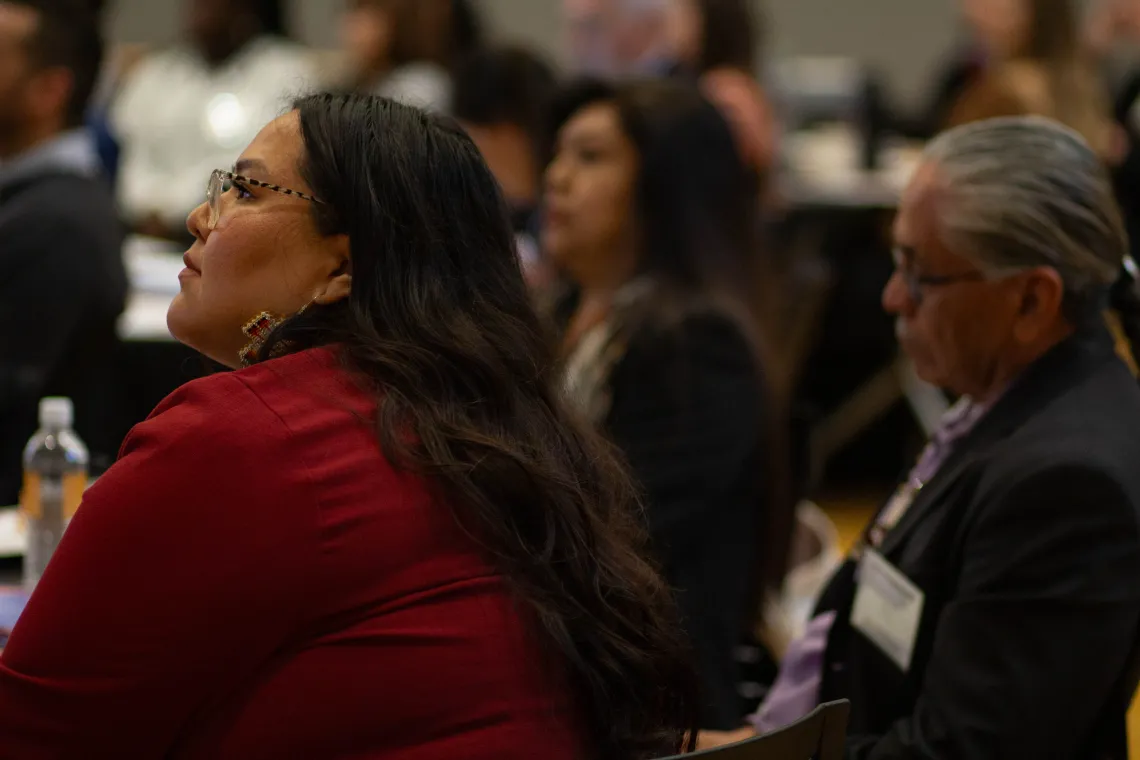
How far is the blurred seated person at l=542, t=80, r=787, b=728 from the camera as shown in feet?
8.13

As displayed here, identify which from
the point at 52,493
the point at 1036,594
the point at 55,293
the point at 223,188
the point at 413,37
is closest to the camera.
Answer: the point at 223,188

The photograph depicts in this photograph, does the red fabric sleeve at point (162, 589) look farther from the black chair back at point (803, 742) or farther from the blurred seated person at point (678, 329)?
the blurred seated person at point (678, 329)

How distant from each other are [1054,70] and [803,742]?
451 cm

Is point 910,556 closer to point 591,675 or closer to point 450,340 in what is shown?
point 591,675

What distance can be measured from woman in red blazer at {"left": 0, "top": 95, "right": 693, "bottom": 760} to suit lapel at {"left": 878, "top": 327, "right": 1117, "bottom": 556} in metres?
0.44

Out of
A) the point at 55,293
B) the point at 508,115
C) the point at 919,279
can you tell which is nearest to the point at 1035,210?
the point at 919,279

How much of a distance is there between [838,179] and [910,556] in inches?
209

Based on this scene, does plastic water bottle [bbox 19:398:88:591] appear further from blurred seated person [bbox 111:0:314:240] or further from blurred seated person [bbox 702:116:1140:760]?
blurred seated person [bbox 111:0:314:240]

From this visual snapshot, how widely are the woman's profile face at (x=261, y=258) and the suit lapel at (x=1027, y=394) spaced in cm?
77

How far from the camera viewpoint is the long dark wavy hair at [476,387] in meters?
1.24

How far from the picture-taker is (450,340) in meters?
1.28

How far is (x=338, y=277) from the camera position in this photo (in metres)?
1.31

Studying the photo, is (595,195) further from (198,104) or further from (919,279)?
(198,104)

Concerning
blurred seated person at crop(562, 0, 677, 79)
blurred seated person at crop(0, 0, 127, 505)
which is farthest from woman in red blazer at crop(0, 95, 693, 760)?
blurred seated person at crop(562, 0, 677, 79)
